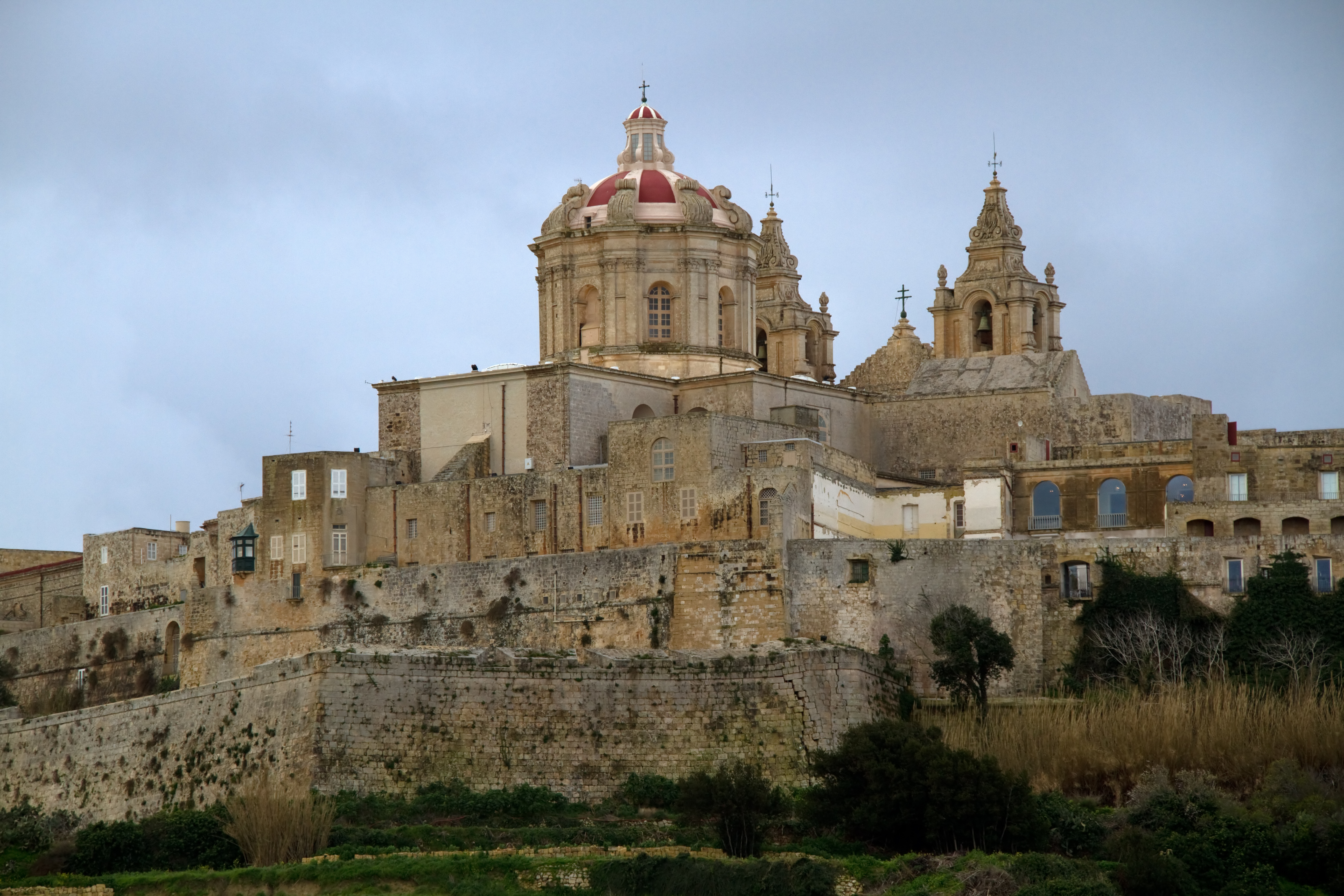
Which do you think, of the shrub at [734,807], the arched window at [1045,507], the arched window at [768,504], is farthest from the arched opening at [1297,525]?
the shrub at [734,807]

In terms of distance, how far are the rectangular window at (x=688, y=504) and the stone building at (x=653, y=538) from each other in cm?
7

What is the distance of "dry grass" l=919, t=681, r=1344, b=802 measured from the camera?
49.8 metres

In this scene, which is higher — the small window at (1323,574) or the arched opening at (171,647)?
the small window at (1323,574)

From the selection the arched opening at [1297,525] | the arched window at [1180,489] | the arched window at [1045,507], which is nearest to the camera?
the arched opening at [1297,525]

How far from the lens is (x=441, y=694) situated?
49.2 meters

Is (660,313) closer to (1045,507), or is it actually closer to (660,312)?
(660,312)

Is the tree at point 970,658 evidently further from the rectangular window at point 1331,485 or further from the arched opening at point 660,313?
the arched opening at point 660,313

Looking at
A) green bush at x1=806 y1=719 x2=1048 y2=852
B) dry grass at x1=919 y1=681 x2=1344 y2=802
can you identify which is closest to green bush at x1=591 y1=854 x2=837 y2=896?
green bush at x1=806 y1=719 x2=1048 y2=852

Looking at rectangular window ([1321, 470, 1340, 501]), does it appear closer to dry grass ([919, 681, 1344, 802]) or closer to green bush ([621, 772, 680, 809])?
dry grass ([919, 681, 1344, 802])

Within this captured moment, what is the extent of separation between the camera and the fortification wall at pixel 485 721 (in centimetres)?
4866

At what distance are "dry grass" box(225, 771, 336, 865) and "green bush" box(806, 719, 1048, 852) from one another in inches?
320

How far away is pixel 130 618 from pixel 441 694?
802 inches

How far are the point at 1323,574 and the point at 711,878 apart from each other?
1704 cm

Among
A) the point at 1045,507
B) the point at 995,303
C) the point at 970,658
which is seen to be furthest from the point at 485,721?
the point at 995,303
